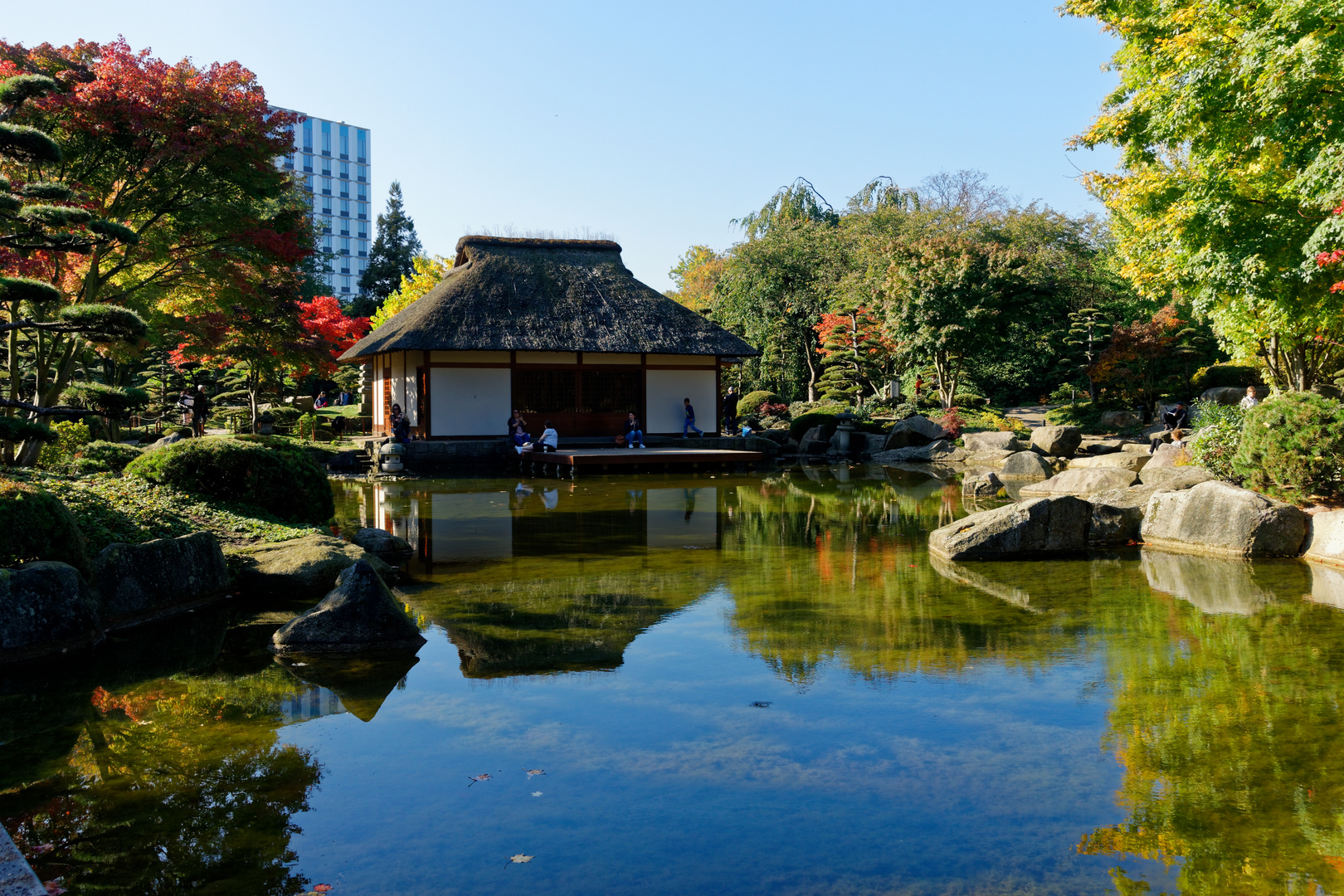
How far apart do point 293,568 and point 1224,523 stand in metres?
9.07

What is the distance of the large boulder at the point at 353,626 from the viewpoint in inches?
247

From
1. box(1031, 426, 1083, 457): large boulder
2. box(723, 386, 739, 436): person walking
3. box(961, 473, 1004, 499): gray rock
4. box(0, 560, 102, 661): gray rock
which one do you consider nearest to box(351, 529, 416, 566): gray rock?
box(0, 560, 102, 661): gray rock

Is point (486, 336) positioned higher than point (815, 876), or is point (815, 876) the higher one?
point (486, 336)

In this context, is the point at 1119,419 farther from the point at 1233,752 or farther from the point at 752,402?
the point at 1233,752

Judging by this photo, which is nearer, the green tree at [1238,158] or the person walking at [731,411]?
the green tree at [1238,158]

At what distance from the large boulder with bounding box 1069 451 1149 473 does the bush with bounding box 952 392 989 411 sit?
6.40 metres

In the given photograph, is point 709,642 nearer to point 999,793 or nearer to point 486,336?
point 999,793

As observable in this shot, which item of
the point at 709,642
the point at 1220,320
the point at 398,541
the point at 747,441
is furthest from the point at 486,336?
the point at 709,642

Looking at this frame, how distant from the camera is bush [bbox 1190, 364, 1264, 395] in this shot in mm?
25766

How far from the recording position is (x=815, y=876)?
336 centimetres

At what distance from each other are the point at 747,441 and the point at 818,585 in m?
15.9

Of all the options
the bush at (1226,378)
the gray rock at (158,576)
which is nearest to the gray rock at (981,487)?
the gray rock at (158,576)

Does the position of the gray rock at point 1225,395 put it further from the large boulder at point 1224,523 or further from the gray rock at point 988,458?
the large boulder at point 1224,523

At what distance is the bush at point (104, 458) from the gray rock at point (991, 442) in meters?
17.8
